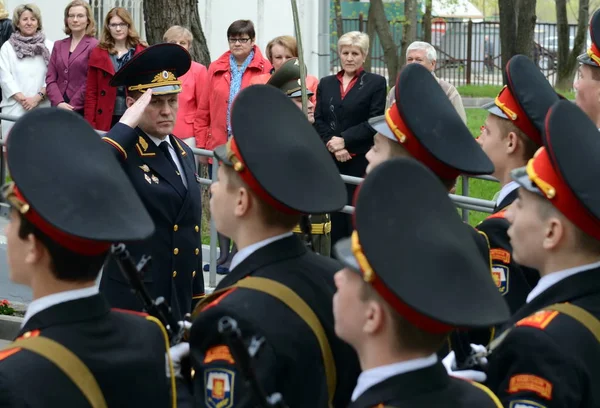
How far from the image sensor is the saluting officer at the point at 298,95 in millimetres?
7168

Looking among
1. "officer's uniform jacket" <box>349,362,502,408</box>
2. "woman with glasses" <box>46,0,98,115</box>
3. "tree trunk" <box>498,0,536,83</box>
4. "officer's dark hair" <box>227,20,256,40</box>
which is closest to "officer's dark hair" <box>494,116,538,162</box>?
"officer's uniform jacket" <box>349,362,502,408</box>

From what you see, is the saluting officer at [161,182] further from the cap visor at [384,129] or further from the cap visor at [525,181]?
the cap visor at [525,181]

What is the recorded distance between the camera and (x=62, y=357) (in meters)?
3.06

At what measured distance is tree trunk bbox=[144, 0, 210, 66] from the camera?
40.2 ft

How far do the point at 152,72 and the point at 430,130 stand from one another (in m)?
1.70

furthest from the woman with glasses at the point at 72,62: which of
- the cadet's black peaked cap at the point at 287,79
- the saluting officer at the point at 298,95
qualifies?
the cadet's black peaked cap at the point at 287,79

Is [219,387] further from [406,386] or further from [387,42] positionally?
[387,42]

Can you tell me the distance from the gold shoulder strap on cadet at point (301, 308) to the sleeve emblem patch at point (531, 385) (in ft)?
1.90

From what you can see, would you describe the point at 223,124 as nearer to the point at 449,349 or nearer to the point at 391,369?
the point at 449,349

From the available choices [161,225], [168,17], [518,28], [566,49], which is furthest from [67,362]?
[566,49]

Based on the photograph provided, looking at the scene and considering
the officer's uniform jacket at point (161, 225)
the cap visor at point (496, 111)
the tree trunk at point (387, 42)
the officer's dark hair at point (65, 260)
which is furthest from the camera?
the tree trunk at point (387, 42)

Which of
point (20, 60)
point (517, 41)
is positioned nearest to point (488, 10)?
point (517, 41)

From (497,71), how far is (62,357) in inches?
1499

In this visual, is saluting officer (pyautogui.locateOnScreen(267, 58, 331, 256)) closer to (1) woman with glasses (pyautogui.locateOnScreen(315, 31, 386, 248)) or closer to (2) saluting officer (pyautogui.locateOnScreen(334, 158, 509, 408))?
(1) woman with glasses (pyautogui.locateOnScreen(315, 31, 386, 248))
